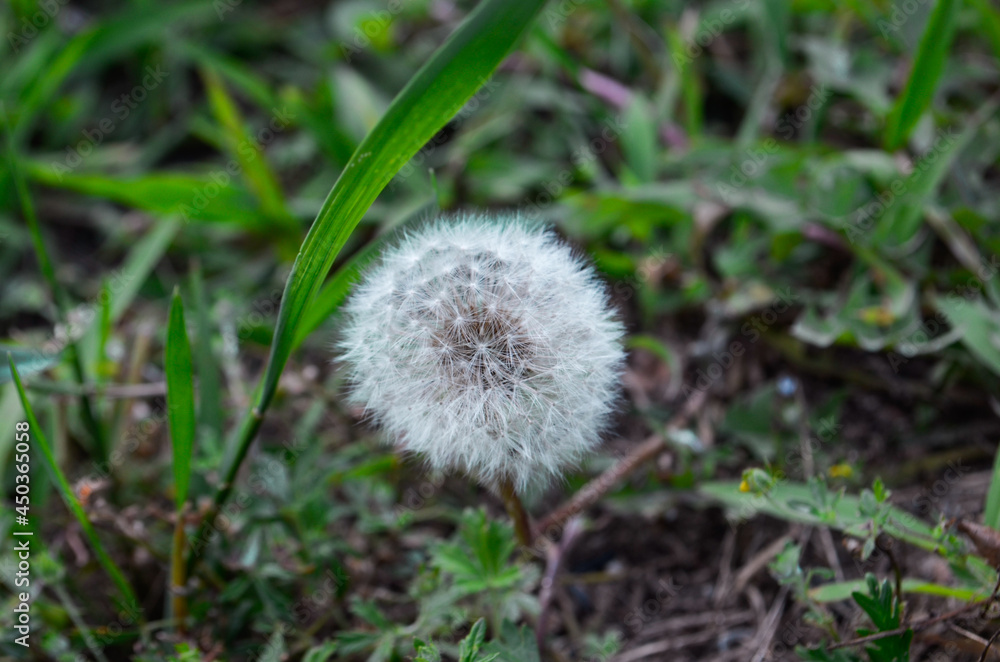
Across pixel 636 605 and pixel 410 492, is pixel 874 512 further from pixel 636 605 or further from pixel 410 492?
pixel 410 492

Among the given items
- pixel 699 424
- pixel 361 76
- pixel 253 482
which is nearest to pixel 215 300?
pixel 253 482

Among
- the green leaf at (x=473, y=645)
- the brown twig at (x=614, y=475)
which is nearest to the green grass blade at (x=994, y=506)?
the brown twig at (x=614, y=475)

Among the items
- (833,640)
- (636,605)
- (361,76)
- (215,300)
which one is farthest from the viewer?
(361,76)

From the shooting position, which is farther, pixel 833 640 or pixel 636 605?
pixel 636 605

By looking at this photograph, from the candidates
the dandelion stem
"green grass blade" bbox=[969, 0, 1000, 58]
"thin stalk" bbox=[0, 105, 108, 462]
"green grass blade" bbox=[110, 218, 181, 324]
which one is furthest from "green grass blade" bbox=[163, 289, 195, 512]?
"green grass blade" bbox=[969, 0, 1000, 58]

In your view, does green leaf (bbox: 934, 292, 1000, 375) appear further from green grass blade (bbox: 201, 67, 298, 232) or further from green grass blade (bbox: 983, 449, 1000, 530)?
green grass blade (bbox: 201, 67, 298, 232)

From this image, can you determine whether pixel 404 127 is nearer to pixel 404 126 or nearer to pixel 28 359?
→ pixel 404 126

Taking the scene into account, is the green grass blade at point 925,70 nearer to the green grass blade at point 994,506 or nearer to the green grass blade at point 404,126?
the green grass blade at point 994,506
